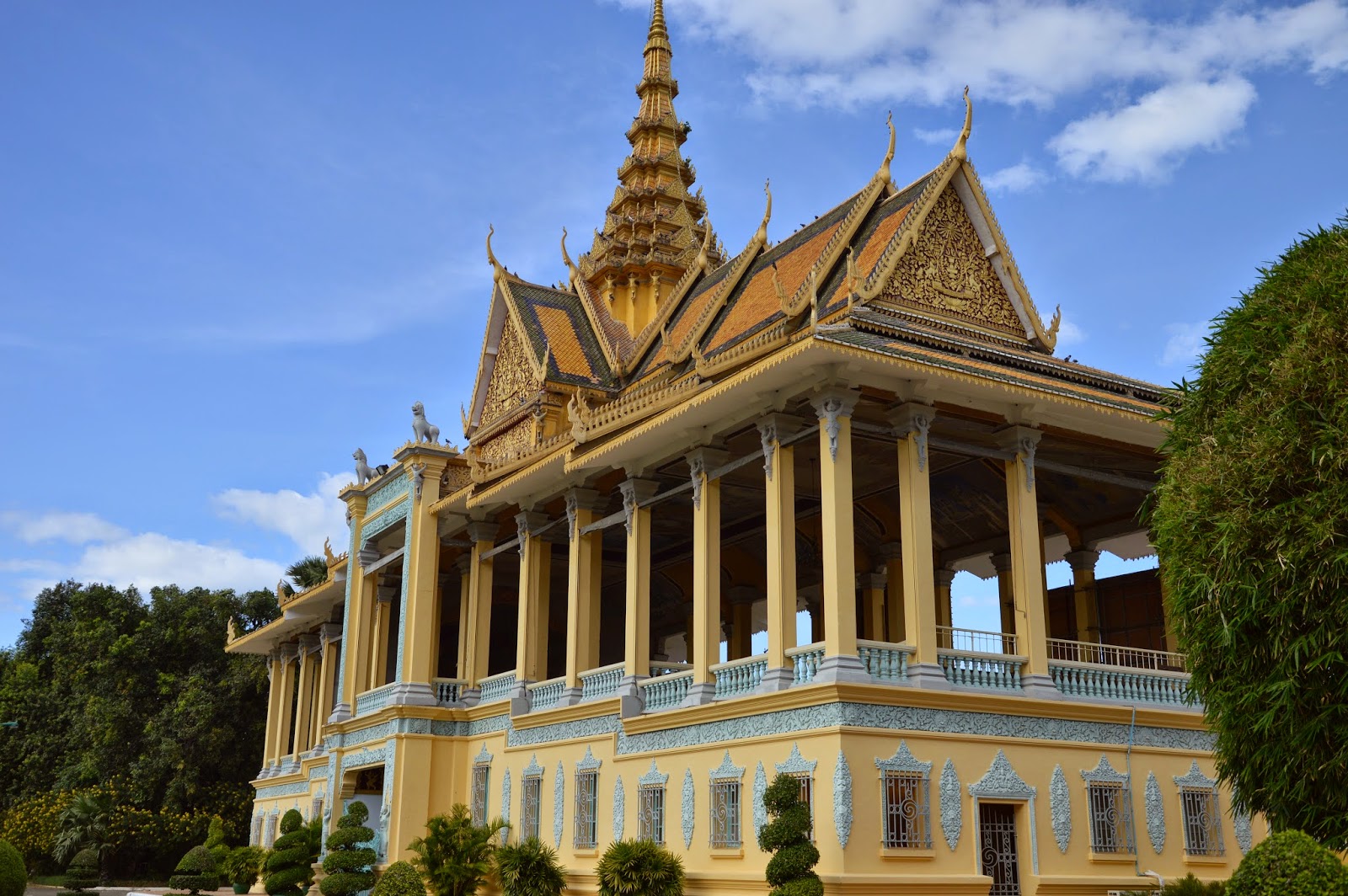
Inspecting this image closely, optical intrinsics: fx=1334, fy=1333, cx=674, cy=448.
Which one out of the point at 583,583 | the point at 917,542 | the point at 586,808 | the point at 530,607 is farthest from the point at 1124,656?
the point at 530,607

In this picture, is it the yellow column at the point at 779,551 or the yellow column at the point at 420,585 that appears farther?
the yellow column at the point at 420,585

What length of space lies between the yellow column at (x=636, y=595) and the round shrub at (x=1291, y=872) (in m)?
9.79

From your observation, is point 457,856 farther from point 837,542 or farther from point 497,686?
point 837,542

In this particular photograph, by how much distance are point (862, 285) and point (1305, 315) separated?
6918 mm

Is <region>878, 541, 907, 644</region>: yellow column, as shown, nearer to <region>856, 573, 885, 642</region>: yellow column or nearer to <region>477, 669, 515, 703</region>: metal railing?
<region>856, 573, 885, 642</region>: yellow column

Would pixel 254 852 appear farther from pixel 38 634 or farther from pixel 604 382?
pixel 38 634

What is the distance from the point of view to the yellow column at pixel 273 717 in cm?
3578

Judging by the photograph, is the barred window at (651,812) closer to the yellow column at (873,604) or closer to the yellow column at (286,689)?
the yellow column at (873,604)

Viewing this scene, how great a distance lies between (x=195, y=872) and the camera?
29.1 m

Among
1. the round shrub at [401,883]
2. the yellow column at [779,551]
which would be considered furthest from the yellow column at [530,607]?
the yellow column at [779,551]

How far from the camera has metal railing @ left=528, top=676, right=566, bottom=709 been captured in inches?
789

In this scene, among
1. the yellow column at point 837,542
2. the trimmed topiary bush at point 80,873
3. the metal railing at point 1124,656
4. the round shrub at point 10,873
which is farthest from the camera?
the trimmed topiary bush at point 80,873

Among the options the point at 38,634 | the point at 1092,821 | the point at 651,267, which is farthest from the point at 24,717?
the point at 1092,821

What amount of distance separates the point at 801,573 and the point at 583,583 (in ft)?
25.7
